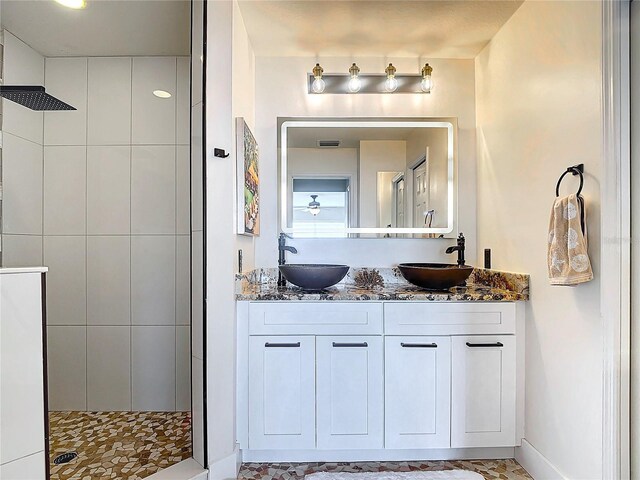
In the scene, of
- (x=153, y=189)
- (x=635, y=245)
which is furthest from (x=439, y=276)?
(x=153, y=189)

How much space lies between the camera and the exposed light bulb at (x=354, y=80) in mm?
→ 2407

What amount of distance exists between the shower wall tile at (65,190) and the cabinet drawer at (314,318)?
1353mm

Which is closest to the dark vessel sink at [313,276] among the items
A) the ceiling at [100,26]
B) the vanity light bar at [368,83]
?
the vanity light bar at [368,83]

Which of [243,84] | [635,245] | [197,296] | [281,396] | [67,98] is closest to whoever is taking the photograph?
[635,245]

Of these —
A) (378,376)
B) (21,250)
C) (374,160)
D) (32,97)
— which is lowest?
(378,376)

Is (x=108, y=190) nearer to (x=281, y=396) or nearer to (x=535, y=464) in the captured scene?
(x=281, y=396)

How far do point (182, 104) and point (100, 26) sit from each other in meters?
0.59

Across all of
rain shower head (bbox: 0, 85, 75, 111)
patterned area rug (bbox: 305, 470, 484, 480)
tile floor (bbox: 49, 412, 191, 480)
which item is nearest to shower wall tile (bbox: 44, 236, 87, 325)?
tile floor (bbox: 49, 412, 191, 480)

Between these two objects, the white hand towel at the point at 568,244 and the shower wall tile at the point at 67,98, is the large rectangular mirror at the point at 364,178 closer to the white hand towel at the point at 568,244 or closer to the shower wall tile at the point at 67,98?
the white hand towel at the point at 568,244

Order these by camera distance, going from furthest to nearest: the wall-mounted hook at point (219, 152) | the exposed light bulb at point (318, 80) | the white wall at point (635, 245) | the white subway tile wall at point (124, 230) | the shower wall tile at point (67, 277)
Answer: the exposed light bulb at point (318, 80)
the white subway tile wall at point (124, 230)
the shower wall tile at point (67, 277)
the wall-mounted hook at point (219, 152)
the white wall at point (635, 245)

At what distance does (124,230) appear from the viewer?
95.3 inches

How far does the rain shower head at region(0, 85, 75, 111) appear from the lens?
1.80m

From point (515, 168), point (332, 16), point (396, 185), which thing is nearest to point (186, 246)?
point (396, 185)

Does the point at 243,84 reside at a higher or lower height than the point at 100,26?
lower
